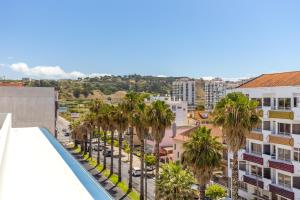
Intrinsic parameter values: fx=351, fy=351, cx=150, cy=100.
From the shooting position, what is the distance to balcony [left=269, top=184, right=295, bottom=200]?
3933 centimetres

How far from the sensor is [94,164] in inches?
3081

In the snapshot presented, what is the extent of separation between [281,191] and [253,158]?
6.00 meters

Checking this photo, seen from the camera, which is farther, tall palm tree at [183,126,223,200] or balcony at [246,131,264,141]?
balcony at [246,131,264,141]

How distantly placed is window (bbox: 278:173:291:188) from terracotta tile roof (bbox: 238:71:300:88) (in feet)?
35.6

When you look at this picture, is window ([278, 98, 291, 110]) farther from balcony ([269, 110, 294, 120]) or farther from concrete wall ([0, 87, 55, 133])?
concrete wall ([0, 87, 55, 133])

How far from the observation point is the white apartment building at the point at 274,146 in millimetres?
39656

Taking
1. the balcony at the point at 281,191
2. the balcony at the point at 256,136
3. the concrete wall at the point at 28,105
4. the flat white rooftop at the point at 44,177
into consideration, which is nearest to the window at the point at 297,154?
the balcony at the point at 281,191

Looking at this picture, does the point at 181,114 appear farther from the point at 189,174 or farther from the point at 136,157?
the point at 189,174

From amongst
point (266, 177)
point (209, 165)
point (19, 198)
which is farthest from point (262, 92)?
point (19, 198)

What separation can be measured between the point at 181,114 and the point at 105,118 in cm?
5143

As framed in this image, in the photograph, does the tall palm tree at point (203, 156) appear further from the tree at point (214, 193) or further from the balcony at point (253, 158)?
the tree at point (214, 193)

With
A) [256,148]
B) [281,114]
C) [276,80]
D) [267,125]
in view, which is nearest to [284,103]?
[281,114]

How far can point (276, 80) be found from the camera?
46.3m

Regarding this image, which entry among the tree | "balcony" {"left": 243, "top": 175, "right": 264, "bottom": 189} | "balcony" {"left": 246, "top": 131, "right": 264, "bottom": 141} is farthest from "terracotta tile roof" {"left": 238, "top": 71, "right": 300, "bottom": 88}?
the tree
